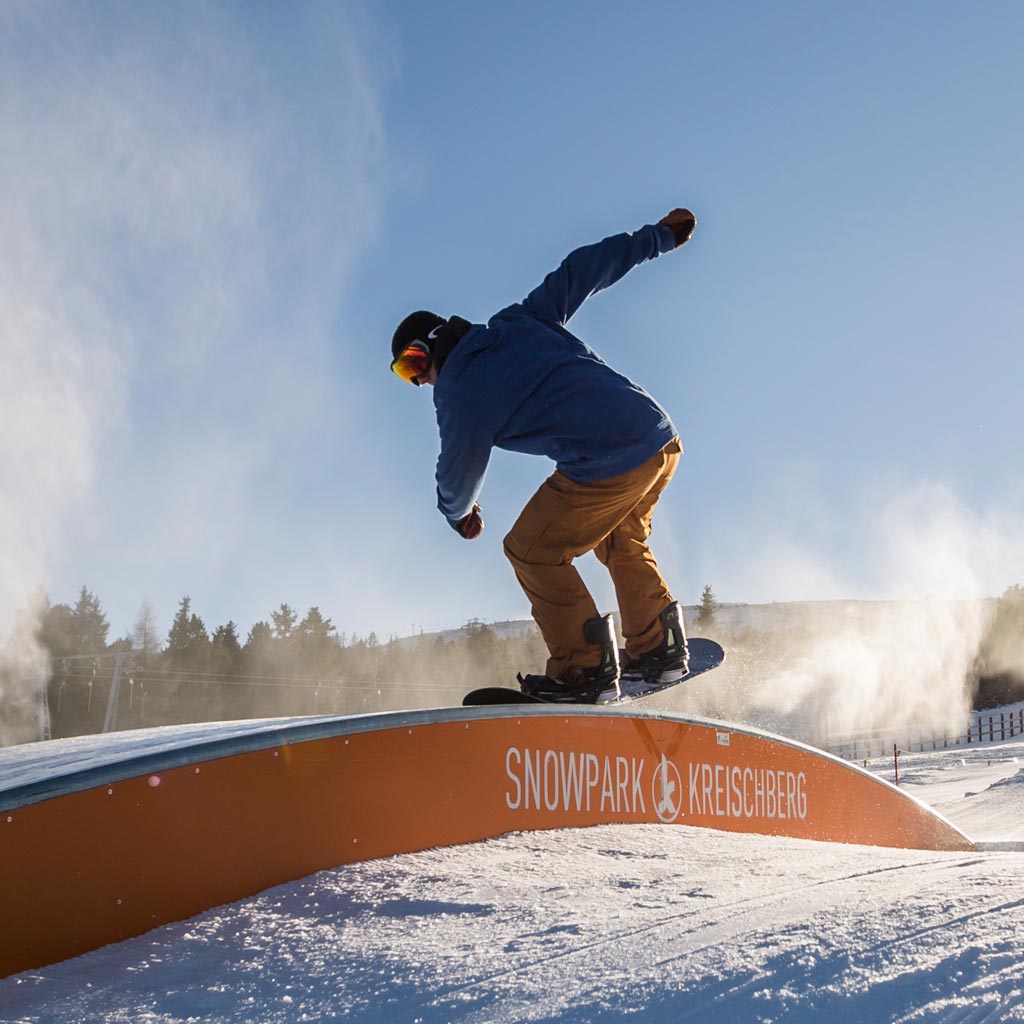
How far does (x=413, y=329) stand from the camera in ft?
10.9

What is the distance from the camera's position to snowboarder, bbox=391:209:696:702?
313cm

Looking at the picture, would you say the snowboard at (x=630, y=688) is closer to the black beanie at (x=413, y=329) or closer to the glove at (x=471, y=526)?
the glove at (x=471, y=526)

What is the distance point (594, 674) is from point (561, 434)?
952 millimetres

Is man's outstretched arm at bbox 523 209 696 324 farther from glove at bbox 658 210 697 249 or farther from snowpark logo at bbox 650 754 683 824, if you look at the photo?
snowpark logo at bbox 650 754 683 824

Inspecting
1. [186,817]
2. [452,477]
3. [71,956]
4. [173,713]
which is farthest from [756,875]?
[173,713]

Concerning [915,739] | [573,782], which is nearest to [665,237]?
[573,782]

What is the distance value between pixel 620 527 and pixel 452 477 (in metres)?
0.82

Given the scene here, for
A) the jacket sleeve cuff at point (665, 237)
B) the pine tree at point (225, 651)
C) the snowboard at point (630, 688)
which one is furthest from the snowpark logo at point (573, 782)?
the pine tree at point (225, 651)

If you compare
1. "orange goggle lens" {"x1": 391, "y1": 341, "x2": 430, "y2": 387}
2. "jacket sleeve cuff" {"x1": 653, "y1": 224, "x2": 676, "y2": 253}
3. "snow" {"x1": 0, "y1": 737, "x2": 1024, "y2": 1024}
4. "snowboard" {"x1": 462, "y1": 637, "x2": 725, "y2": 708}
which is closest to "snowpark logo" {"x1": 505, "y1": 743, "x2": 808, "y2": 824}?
"snowboard" {"x1": 462, "y1": 637, "x2": 725, "y2": 708}

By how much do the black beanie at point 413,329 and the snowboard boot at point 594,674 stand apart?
124 cm

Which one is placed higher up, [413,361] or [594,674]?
[413,361]

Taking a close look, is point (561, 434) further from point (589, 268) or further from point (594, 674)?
point (594, 674)

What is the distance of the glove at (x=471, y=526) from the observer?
349cm

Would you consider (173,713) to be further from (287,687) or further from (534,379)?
(534,379)
